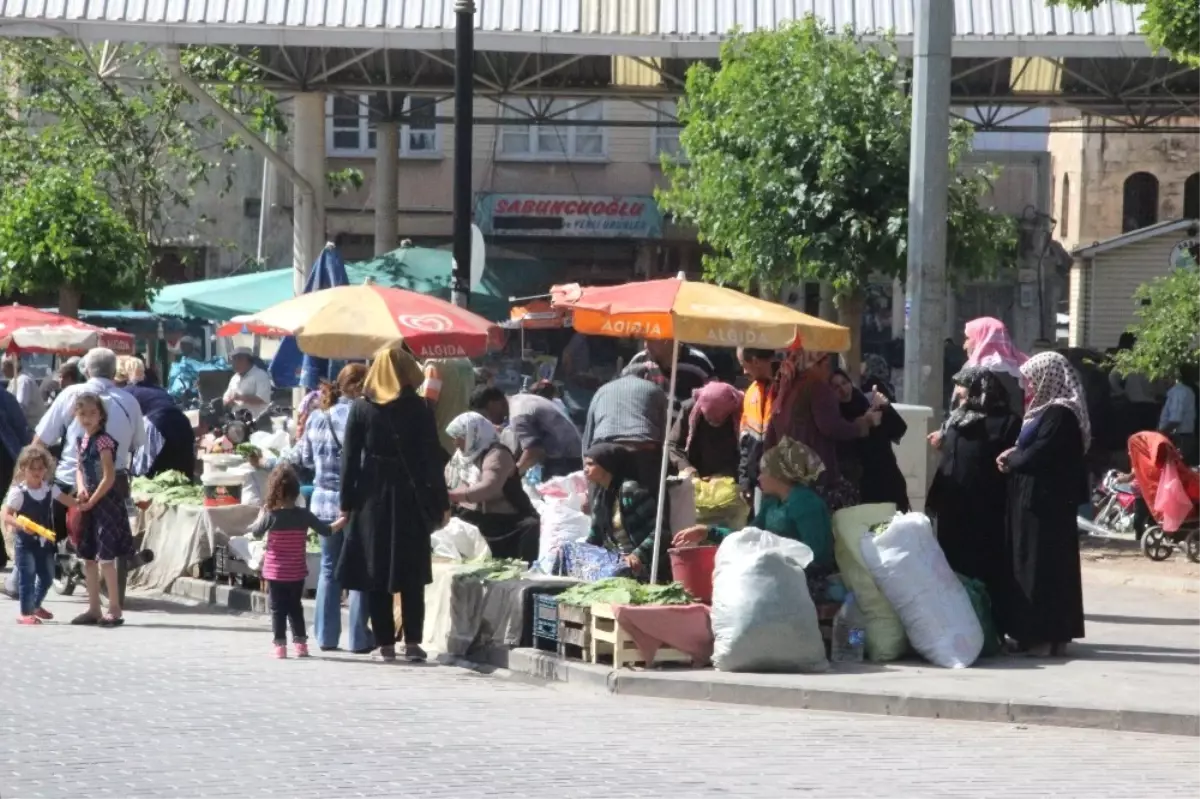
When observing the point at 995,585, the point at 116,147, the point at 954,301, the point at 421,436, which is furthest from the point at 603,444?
the point at 954,301

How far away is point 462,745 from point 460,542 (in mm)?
5044

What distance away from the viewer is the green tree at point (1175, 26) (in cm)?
1436

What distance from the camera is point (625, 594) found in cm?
1152

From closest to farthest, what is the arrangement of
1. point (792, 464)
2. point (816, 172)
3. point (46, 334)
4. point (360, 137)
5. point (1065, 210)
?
point (792, 464) < point (816, 172) < point (46, 334) < point (360, 137) < point (1065, 210)

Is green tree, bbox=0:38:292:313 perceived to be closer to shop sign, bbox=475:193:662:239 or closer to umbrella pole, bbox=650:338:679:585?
shop sign, bbox=475:193:662:239

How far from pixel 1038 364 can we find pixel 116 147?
24498 millimetres

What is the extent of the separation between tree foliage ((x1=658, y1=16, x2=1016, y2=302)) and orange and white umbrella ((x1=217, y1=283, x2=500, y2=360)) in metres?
4.85

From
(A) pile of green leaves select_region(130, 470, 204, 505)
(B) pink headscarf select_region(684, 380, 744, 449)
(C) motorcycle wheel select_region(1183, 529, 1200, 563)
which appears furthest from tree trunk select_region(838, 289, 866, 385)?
(A) pile of green leaves select_region(130, 470, 204, 505)

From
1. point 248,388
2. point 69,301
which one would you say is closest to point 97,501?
point 248,388


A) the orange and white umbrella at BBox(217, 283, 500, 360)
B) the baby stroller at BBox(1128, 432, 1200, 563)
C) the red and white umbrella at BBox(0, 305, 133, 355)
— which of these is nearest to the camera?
the orange and white umbrella at BBox(217, 283, 500, 360)

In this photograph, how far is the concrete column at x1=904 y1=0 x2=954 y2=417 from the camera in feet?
46.5

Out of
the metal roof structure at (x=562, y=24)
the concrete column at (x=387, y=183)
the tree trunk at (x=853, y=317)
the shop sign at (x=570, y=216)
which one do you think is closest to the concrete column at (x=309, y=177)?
the metal roof structure at (x=562, y=24)

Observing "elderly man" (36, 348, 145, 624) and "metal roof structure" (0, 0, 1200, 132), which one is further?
"metal roof structure" (0, 0, 1200, 132)

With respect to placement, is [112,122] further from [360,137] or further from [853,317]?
[853,317]
